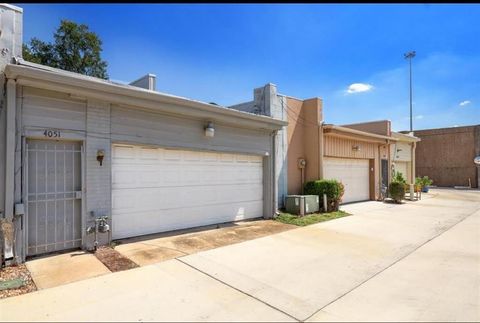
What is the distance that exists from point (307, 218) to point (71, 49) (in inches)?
914

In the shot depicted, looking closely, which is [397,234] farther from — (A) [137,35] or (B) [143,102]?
(A) [137,35]

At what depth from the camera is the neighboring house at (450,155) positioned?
26.1 meters

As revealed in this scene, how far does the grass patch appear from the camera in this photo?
9280 mm

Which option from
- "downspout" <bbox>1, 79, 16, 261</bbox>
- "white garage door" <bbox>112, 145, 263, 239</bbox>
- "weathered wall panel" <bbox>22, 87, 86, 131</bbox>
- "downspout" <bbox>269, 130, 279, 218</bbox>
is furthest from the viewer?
"downspout" <bbox>269, 130, 279, 218</bbox>

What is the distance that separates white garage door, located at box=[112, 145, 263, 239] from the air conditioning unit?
141cm

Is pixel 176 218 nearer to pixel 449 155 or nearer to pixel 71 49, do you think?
pixel 71 49

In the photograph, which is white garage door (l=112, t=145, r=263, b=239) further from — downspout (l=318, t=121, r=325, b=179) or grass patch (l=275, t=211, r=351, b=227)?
downspout (l=318, t=121, r=325, b=179)

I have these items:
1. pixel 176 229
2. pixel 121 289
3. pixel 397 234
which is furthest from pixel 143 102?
pixel 397 234

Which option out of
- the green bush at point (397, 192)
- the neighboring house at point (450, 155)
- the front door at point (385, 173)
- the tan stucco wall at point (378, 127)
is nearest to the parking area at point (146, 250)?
the green bush at point (397, 192)

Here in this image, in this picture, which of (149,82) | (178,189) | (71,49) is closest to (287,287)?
(178,189)

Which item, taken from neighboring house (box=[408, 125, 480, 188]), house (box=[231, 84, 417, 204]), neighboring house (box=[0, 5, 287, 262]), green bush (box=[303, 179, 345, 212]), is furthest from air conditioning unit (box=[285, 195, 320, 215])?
neighboring house (box=[408, 125, 480, 188])

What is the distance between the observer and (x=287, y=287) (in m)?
4.31

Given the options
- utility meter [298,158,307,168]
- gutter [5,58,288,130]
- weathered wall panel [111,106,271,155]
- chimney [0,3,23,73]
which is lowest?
utility meter [298,158,307,168]

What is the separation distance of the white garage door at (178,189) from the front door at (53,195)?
0.80 metres
